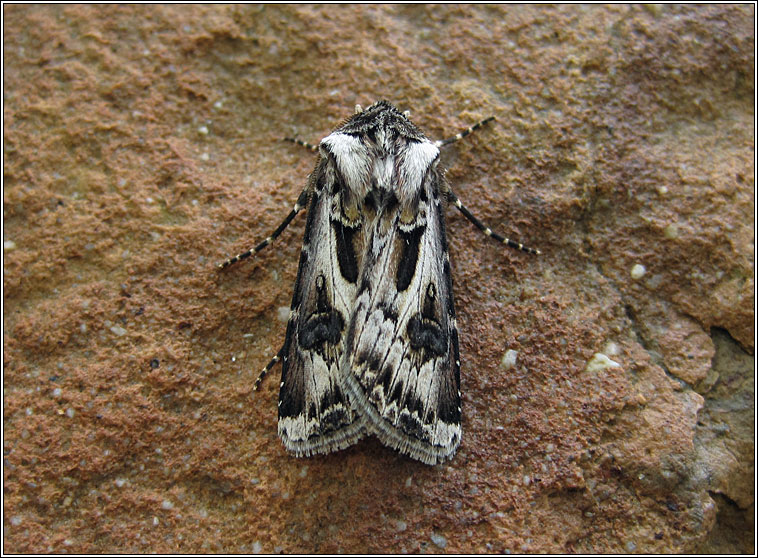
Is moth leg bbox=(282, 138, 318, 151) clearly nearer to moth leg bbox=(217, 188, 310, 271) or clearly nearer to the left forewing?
moth leg bbox=(217, 188, 310, 271)

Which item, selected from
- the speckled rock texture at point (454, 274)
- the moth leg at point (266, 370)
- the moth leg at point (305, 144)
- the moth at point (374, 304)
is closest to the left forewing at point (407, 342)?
the moth at point (374, 304)

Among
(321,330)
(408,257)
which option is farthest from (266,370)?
(408,257)

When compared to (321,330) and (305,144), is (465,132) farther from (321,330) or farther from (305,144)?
(321,330)

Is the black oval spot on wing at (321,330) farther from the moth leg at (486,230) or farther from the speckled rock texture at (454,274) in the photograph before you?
the moth leg at (486,230)

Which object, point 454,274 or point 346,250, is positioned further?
point 454,274

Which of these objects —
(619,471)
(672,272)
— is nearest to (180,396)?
(619,471)
